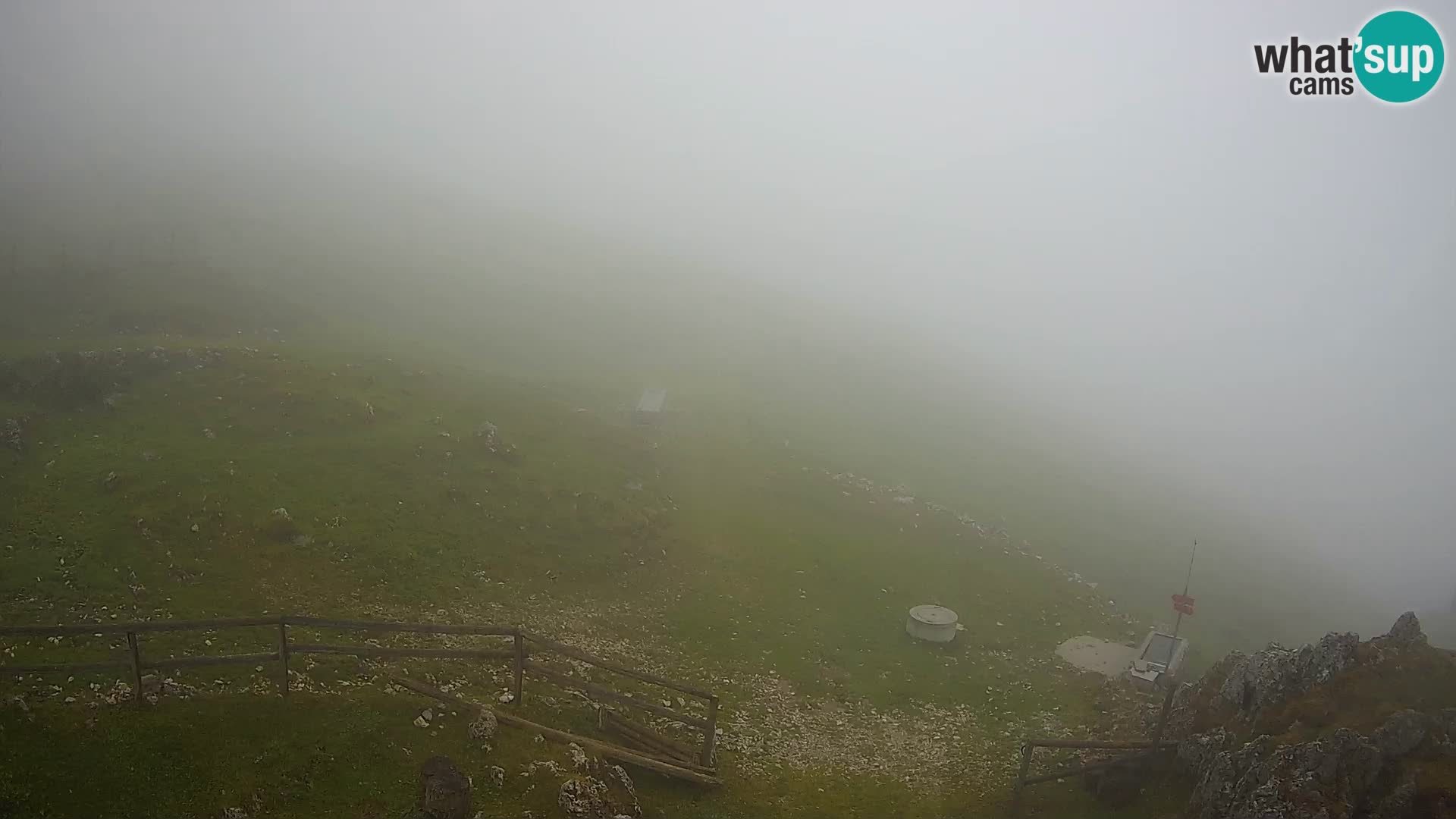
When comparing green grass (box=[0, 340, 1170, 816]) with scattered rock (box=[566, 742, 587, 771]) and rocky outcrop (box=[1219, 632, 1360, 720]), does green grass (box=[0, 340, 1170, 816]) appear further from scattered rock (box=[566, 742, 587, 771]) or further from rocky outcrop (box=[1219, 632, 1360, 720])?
rocky outcrop (box=[1219, 632, 1360, 720])

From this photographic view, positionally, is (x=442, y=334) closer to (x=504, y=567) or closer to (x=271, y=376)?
(x=271, y=376)

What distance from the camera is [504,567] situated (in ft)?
121

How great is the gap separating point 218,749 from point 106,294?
59.8 meters

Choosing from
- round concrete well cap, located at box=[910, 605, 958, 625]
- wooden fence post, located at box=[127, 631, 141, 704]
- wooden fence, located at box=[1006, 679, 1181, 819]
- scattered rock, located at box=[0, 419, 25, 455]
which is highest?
scattered rock, located at box=[0, 419, 25, 455]

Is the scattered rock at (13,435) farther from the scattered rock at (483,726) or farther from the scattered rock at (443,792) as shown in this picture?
the scattered rock at (443,792)

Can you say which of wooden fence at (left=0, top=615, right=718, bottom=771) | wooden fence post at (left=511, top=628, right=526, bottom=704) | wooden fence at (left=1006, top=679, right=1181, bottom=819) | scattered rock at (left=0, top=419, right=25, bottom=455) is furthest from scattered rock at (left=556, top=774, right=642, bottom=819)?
scattered rock at (left=0, top=419, right=25, bottom=455)

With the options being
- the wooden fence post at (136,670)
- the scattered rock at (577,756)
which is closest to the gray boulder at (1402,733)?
the scattered rock at (577,756)

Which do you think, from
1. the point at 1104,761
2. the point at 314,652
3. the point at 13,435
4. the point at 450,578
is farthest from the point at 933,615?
the point at 13,435

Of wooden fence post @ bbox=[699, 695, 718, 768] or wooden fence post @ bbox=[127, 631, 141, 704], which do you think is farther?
wooden fence post @ bbox=[699, 695, 718, 768]

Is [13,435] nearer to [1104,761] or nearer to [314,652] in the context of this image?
[314,652]

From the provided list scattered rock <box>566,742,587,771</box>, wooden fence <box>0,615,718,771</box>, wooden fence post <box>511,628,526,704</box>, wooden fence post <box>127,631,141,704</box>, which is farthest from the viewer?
wooden fence post <box>511,628,526,704</box>

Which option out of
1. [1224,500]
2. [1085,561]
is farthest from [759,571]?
[1224,500]

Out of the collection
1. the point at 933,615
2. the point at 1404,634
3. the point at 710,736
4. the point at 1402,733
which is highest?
the point at 1402,733

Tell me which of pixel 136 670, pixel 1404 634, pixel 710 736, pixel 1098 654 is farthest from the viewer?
pixel 1098 654
